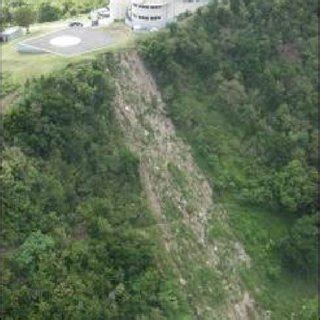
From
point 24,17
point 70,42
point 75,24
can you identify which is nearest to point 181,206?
point 70,42

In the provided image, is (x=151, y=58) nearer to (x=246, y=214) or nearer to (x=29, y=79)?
(x=29, y=79)

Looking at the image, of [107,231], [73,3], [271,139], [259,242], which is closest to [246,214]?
[259,242]

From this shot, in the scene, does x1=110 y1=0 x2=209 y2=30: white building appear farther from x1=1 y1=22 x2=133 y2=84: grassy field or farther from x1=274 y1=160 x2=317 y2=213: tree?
x1=274 y1=160 x2=317 y2=213: tree

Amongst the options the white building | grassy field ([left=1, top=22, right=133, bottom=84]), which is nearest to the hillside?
grassy field ([left=1, top=22, right=133, bottom=84])

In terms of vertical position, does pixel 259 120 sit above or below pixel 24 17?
below

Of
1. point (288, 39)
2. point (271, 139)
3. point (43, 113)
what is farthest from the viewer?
point (288, 39)

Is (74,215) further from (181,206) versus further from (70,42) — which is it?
(70,42)
